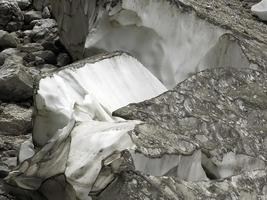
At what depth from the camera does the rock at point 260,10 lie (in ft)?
17.3

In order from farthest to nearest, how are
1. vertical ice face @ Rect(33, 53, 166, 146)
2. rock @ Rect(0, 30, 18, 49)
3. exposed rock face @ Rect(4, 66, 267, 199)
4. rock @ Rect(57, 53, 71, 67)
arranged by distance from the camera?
1. rock @ Rect(0, 30, 18, 49)
2. rock @ Rect(57, 53, 71, 67)
3. vertical ice face @ Rect(33, 53, 166, 146)
4. exposed rock face @ Rect(4, 66, 267, 199)

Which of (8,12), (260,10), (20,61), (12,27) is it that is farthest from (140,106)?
(8,12)

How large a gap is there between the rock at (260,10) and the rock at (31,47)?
72.7 inches

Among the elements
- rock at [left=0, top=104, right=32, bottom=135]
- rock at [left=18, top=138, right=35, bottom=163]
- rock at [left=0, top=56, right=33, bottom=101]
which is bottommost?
rock at [left=0, top=104, right=32, bottom=135]

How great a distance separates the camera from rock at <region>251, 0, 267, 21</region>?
207 inches

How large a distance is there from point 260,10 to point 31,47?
1.96 m

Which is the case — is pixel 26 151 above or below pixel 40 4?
above

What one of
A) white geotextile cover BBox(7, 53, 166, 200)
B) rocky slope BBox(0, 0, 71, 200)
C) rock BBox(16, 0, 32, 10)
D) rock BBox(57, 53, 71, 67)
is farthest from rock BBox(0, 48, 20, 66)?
white geotextile cover BBox(7, 53, 166, 200)

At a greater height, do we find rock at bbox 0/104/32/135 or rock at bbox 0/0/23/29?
rock at bbox 0/104/32/135

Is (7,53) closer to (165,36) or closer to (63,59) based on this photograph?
(63,59)

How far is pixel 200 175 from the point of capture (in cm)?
305

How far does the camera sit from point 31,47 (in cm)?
565

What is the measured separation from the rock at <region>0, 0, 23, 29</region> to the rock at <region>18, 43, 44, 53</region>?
62 cm

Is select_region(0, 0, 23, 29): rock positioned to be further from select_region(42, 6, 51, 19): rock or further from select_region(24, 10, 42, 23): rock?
select_region(42, 6, 51, 19): rock
